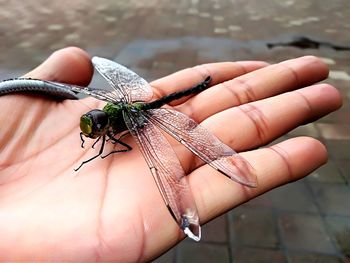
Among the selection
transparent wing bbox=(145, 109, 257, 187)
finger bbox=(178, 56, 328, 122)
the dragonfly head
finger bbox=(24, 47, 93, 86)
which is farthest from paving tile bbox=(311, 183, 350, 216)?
finger bbox=(24, 47, 93, 86)

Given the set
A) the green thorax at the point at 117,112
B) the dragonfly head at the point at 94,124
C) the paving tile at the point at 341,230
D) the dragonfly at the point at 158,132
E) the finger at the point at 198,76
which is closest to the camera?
the dragonfly at the point at 158,132

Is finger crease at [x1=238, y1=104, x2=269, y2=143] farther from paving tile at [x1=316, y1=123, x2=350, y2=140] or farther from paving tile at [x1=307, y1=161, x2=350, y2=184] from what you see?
paving tile at [x1=316, y1=123, x2=350, y2=140]

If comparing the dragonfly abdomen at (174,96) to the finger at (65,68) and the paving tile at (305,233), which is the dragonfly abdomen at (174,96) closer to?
the finger at (65,68)

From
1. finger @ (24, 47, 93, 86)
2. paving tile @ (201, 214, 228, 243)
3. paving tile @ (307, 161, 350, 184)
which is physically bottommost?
paving tile @ (307, 161, 350, 184)

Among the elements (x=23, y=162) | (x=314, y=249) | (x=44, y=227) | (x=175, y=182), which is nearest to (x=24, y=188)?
(x=23, y=162)

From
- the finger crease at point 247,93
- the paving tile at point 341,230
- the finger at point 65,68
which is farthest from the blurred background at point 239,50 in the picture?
the finger at point 65,68
